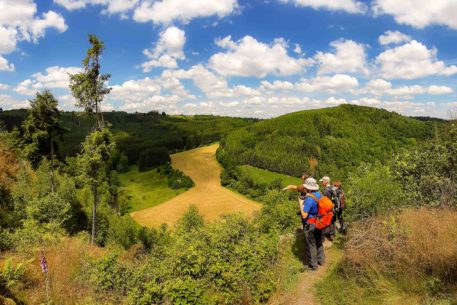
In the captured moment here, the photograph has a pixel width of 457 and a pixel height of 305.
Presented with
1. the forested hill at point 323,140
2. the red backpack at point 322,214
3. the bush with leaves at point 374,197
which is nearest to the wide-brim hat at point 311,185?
the red backpack at point 322,214

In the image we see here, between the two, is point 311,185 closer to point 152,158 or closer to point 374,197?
point 374,197

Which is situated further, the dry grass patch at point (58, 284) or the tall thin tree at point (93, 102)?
the tall thin tree at point (93, 102)

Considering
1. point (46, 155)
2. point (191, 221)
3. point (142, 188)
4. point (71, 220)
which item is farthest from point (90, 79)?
point (142, 188)

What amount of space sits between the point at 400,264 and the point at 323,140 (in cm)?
13899

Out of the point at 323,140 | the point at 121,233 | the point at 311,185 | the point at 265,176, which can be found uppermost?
the point at 311,185

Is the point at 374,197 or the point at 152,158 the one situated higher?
the point at 374,197

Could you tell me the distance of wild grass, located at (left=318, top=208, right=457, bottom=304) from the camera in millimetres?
6020

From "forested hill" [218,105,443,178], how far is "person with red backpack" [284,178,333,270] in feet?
342

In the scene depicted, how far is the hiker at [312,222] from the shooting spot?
802cm

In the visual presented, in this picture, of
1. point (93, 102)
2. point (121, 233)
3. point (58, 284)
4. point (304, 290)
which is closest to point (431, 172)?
point (304, 290)

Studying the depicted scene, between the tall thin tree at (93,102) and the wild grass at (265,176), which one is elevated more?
the tall thin tree at (93,102)

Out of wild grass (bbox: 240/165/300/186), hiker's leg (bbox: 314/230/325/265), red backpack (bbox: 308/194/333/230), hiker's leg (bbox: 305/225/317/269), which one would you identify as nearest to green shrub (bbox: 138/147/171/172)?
wild grass (bbox: 240/165/300/186)

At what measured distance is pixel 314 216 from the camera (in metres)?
8.06

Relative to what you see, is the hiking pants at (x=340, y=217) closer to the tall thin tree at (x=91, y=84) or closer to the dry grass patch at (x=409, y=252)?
the dry grass patch at (x=409, y=252)
